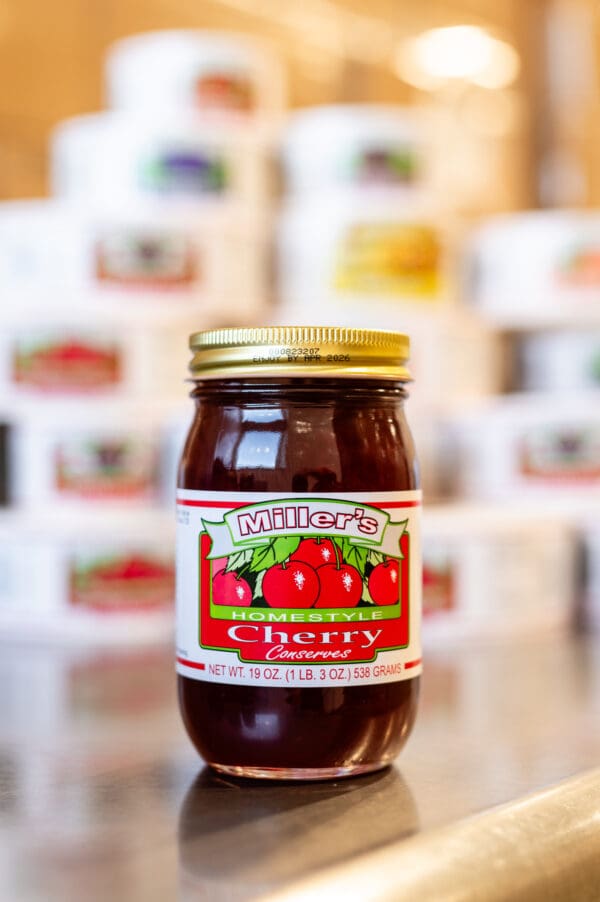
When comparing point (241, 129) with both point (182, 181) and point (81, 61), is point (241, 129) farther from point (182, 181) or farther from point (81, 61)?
point (81, 61)

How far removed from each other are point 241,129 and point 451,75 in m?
1.16

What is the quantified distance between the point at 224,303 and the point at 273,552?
0.82 metres

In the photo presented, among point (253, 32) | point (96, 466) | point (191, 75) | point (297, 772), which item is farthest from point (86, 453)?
point (253, 32)

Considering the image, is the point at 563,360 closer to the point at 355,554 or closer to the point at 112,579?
the point at 112,579

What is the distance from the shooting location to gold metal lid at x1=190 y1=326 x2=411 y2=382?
2.21ft

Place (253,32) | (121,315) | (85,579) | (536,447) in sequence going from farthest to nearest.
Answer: (253,32) → (536,447) → (121,315) → (85,579)

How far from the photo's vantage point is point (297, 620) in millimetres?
673

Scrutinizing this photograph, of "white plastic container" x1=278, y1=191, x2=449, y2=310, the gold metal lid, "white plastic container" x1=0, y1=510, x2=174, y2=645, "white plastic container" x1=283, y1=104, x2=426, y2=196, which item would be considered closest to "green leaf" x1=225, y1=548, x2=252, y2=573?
the gold metal lid

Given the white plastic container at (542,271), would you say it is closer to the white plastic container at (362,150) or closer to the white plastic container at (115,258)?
the white plastic container at (362,150)

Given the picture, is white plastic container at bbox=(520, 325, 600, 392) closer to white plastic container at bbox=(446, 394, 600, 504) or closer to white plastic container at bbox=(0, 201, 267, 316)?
white plastic container at bbox=(446, 394, 600, 504)

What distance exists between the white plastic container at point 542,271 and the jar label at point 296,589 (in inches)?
35.9

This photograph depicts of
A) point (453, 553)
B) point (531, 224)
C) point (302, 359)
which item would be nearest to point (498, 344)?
point (531, 224)

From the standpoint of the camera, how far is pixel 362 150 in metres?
1.52

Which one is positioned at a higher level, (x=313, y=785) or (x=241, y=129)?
(x=241, y=129)
